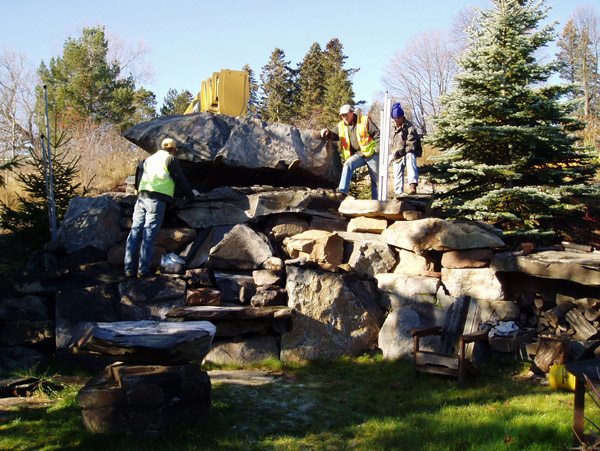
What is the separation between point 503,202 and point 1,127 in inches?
950

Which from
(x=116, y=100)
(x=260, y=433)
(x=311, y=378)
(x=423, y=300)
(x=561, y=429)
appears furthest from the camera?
(x=116, y=100)

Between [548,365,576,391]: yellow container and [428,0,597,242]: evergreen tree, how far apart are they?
3197 mm

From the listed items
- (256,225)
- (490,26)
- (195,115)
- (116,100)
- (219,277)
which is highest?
(116,100)

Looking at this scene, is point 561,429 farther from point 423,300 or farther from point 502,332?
point 423,300

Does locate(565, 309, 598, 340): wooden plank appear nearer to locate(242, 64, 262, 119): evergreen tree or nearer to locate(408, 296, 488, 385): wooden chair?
locate(408, 296, 488, 385): wooden chair

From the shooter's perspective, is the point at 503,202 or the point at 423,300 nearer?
the point at 423,300

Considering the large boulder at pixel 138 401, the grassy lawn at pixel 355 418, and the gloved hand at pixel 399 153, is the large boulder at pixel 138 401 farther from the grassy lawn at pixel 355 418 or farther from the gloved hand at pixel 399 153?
the gloved hand at pixel 399 153

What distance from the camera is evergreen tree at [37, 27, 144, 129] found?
72.7 ft

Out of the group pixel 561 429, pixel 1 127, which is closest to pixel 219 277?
pixel 561 429

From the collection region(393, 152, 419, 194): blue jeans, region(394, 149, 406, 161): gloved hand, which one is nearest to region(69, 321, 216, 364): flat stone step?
region(393, 152, 419, 194): blue jeans

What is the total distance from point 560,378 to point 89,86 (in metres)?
21.8

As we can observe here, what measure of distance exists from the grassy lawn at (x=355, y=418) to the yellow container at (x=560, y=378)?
11cm

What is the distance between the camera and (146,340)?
4.78 m

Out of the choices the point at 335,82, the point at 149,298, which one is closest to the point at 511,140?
Answer: the point at 149,298
